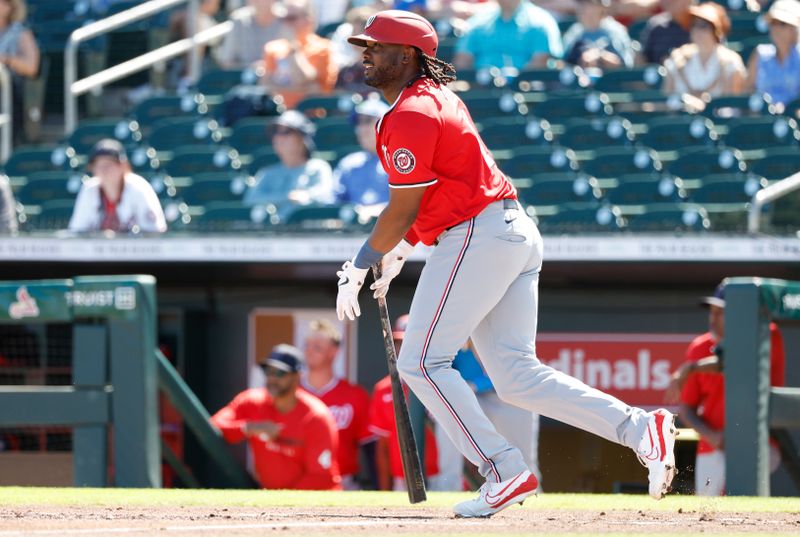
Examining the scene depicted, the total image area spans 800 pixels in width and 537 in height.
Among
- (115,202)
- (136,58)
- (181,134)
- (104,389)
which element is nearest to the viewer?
(104,389)

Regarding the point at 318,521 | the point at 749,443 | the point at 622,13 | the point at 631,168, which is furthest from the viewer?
the point at 622,13

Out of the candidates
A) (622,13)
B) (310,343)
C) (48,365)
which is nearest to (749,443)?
(310,343)

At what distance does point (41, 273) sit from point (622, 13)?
5.30 m

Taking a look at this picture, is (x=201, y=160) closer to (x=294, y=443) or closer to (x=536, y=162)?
(x=536, y=162)

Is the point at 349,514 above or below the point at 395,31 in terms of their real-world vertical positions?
below

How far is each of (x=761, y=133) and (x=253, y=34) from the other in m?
4.55

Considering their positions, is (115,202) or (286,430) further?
(115,202)

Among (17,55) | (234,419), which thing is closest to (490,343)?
(234,419)

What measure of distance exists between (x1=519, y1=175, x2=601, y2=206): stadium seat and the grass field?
3.24 metres

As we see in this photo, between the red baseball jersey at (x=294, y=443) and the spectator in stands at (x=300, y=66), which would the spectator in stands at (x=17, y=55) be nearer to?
the spectator in stands at (x=300, y=66)

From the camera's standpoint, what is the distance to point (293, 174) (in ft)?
30.0

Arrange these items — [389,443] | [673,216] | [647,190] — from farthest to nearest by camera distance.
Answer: [647,190]
[673,216]
[389,443]

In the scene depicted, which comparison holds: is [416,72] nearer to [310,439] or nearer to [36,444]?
[310,439]

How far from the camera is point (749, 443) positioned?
6.14 m
